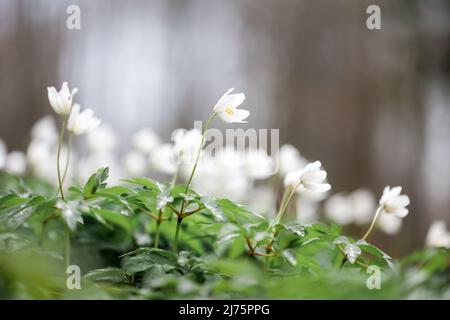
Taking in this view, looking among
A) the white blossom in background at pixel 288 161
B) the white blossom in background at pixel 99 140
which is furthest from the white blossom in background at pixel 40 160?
the white blossom in background at pixel 288 161

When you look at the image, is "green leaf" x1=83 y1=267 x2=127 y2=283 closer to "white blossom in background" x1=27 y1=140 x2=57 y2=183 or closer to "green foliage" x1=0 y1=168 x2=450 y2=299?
"green foliage" x1=0 y1=168 x2=450 y2=299

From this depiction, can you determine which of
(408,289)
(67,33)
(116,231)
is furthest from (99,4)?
(408,289)

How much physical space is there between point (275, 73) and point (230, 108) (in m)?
2.80

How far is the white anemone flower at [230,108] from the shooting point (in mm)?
904

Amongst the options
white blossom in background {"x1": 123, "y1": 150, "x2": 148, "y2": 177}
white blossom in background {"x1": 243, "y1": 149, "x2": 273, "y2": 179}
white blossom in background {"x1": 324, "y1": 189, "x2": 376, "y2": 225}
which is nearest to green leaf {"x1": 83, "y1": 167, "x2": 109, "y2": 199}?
white blossom in background {"x1": 243, "y1": 149, "x2": 273, "y2": 179}

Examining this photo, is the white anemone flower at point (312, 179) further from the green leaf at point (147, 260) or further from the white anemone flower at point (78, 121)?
the white anemone flower at point (78, 121)

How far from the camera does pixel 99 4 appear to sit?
3.71 metres

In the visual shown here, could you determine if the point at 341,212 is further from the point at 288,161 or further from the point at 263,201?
the point at 288,161

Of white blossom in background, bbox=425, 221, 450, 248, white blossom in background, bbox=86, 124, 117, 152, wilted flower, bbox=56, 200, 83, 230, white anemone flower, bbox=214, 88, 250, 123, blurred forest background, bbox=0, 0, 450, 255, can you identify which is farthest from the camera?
blurred forest background, bbox=0, 0, 450, 255

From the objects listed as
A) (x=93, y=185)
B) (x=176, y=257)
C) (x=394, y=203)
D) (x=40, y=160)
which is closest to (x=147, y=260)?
(x=176, y=257)

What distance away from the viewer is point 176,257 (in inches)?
30.9

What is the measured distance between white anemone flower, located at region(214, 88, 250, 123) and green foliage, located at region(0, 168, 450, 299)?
0.17 metres

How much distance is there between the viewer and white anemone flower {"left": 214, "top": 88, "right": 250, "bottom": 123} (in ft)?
2.97
